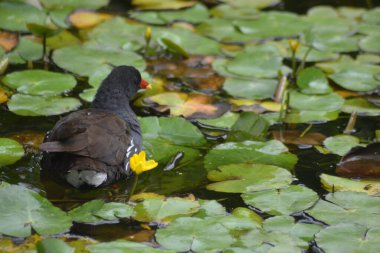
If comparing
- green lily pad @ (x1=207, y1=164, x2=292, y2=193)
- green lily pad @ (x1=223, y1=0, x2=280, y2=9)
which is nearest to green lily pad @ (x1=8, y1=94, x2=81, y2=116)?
green lily pad @ (x1=207, y1=164, x2=292, y2=193)

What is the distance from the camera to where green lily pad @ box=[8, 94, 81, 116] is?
17.6ft

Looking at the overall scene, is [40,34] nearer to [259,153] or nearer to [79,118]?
[79,118]

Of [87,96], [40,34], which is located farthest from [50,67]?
[87,96]

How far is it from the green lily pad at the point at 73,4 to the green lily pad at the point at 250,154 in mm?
2596

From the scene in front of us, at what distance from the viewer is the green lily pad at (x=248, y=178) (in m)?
4.58

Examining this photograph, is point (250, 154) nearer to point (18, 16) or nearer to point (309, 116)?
point (309, 116)

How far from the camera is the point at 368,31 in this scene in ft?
23.2

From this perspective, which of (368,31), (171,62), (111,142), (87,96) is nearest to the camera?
(111,142)

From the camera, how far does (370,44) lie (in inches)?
267

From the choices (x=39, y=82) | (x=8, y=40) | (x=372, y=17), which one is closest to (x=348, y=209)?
(x=39, y=82)

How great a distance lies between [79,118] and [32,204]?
658 millimetres

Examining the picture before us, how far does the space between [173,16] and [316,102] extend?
1.91 m

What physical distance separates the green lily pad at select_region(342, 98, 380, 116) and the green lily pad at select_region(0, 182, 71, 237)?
2440 mm

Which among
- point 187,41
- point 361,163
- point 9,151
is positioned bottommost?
point 9,151
